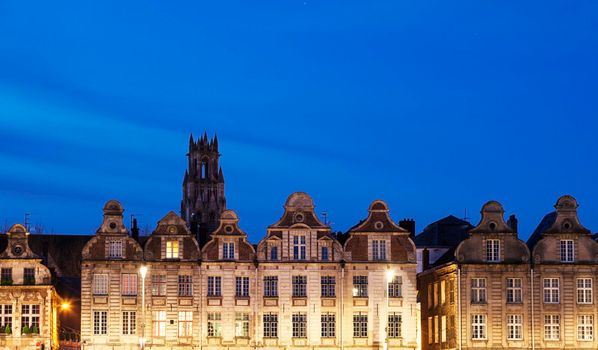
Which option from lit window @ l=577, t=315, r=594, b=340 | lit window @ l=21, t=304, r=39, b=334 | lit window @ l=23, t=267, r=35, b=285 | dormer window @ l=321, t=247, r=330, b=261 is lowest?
lit window @ l=577, t=315, r=594, b=340

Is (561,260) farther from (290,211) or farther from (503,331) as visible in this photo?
(290,211)

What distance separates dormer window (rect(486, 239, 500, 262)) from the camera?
325 feet

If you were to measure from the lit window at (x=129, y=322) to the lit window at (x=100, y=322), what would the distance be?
1.30 meters

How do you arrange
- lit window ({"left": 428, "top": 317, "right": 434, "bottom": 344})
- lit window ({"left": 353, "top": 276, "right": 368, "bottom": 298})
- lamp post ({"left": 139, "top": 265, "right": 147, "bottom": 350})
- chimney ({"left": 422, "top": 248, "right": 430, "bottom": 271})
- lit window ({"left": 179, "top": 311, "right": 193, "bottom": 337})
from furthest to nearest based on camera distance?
chimney ({"left": 422, "top": 248, "right": 430, "bottom": 271}), lit window ({"left": 428, "top": 317, "right": 434, "bottom": 344}), lit window ({"left": 353, "top": 276, "right": 368, "bottom": 298}), lit window ({"left": 179, "top": 311, "right": 193, "bottom": 337}), lamp post ({"left": 139, "top": 265, "right": 147, "bottom": 350})

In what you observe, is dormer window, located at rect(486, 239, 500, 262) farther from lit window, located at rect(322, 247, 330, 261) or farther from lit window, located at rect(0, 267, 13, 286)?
lit window, located at rect(0, 267, 13, 286)

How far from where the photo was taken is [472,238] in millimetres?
99375

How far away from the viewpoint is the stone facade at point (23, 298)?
97.2 metres

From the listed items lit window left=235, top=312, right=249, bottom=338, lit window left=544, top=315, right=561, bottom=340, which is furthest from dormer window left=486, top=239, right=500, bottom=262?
lit window left=235, top=312, right=249, bottom=338

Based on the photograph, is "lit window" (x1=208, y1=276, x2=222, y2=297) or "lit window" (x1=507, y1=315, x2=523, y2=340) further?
"lit window" (x1=507, y1=315, x2=523, y2=340)

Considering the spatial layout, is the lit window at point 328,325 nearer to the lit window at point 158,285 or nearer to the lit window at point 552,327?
the lit window at point 158,285

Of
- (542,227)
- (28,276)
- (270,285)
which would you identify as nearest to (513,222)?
(542,227)

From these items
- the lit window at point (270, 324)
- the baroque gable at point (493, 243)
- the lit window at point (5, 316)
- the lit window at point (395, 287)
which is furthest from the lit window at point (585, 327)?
the lit window at point (5, 316)

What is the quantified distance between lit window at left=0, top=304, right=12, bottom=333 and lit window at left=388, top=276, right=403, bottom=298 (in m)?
26.4

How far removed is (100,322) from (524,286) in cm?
2963
